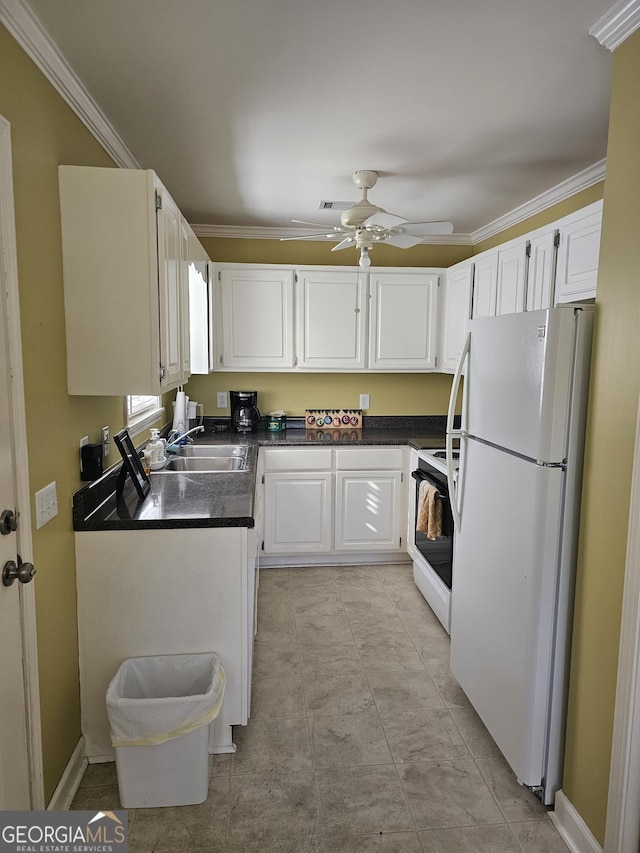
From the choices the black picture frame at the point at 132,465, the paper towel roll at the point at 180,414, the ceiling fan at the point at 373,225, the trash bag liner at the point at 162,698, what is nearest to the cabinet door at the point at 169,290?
the black picture frame at the point at 132,465

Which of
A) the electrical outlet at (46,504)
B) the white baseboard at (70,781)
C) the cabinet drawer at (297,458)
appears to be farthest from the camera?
the cabinet drawer at (297,458)

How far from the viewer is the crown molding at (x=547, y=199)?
2.69 metres

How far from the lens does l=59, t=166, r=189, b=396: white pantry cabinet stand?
6.02ft

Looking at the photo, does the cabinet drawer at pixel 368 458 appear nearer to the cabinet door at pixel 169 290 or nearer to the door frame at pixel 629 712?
the cabinet door at pixel 169 290

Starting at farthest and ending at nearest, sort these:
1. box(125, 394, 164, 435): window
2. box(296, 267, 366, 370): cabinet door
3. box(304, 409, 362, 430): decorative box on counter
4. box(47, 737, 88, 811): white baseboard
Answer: box(304, 409, 362, 430): decorative box on counter → box(296, 267, 366, 370): cabinet door → box(125, 394, 164, 435): window → box(47, 737, 88, 811): white baseboard

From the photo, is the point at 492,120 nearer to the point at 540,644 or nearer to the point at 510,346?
the point at 510,346

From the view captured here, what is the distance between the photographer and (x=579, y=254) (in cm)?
235

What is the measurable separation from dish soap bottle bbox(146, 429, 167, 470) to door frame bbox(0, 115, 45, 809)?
1293 mm

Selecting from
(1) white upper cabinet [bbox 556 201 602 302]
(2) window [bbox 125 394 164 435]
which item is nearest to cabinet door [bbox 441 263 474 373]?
(1) white upper cabinet [bbox 556 201 602 302]

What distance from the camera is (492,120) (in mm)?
2158

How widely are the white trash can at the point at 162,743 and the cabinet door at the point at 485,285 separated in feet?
7.97

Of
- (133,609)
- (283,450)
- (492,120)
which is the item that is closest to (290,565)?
(283,450)

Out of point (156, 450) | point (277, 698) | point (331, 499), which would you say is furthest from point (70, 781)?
point (331, 499)

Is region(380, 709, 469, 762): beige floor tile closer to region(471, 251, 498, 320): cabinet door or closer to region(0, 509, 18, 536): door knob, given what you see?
region(0, 509, 18, 536): door knob
